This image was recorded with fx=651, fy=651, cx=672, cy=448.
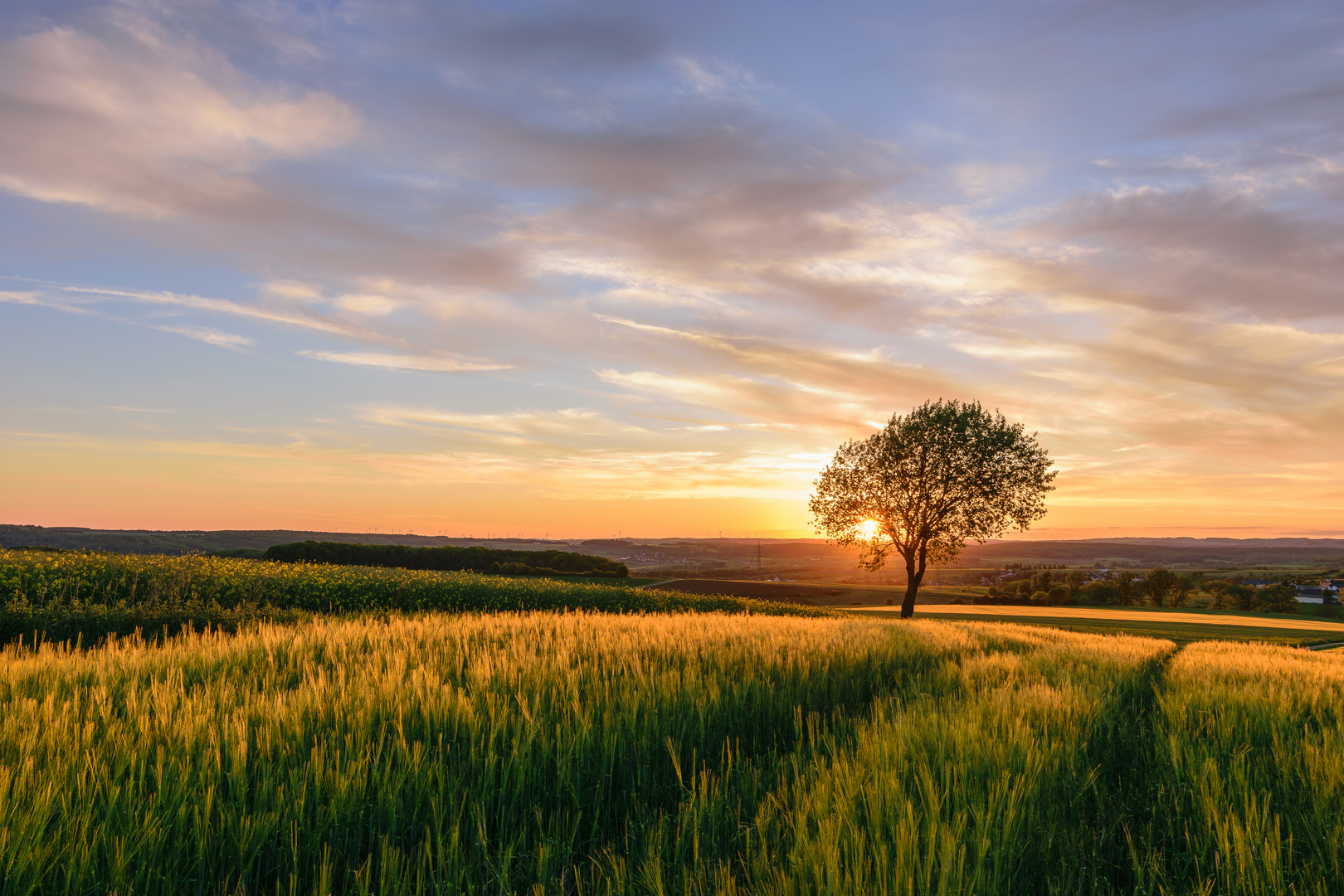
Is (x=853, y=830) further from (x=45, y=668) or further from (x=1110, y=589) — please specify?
(x=1110, y=589)

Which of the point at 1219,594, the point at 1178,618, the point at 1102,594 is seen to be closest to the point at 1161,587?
the point at 1219,594

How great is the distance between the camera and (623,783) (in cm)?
442

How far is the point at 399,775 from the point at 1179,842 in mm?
4412

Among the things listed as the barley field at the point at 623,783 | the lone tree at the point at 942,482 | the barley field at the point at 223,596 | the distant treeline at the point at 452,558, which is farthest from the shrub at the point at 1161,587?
the barley field at the point at 623,783

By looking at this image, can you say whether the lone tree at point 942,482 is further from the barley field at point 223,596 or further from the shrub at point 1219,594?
the shrub at point 1219,594

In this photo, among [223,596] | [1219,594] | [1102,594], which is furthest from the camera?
[1219,594]

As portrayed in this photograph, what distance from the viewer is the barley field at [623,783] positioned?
292 cm

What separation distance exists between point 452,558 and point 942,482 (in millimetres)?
73276

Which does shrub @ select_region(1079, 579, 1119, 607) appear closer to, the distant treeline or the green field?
the distant treeline

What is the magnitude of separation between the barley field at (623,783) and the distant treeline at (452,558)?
266ft

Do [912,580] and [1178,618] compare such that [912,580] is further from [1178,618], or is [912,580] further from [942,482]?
[1178,618]

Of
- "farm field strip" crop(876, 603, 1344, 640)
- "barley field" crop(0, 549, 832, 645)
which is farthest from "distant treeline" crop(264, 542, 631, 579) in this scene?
"farm field strip" crop(876, 603, 1344, 640)

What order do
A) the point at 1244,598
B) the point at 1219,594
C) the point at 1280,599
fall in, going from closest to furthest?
the point at 1280,599 → the point at 1244,598 → the point at 1219,594

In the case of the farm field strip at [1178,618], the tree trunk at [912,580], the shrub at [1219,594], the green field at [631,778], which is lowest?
the shrub at [1219,594]
